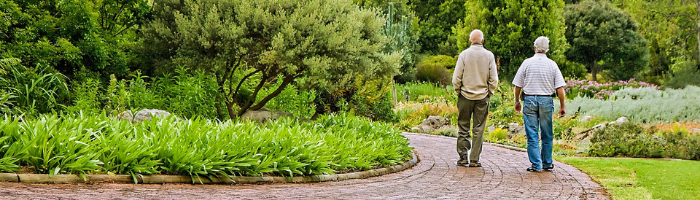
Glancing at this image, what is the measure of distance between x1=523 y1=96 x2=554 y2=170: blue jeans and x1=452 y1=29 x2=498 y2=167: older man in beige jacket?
51cm

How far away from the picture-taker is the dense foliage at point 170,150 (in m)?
4.95

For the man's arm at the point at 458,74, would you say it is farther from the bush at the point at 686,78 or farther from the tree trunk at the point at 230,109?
the bush at the point at 686,78

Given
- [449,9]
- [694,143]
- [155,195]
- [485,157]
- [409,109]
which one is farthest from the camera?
[449,9]

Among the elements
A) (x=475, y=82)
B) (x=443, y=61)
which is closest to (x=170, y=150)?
(x=475, y=82)

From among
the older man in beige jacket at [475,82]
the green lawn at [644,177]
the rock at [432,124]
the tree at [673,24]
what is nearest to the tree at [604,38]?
the tree at [673,24]

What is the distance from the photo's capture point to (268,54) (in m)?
9.23

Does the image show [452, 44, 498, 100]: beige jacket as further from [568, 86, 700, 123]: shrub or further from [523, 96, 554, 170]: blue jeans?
→ [568, 86, 700, 123]: shrub

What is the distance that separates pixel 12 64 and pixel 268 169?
15.5 feet

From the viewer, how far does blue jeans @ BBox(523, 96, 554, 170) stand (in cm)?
732

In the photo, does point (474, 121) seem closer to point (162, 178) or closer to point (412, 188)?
point (412, 188)

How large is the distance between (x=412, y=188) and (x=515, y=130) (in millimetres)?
8026

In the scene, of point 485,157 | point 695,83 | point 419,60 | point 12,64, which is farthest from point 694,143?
point 419,60

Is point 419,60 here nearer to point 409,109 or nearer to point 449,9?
point 449,9

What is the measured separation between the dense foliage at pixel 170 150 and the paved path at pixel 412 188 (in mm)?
259
